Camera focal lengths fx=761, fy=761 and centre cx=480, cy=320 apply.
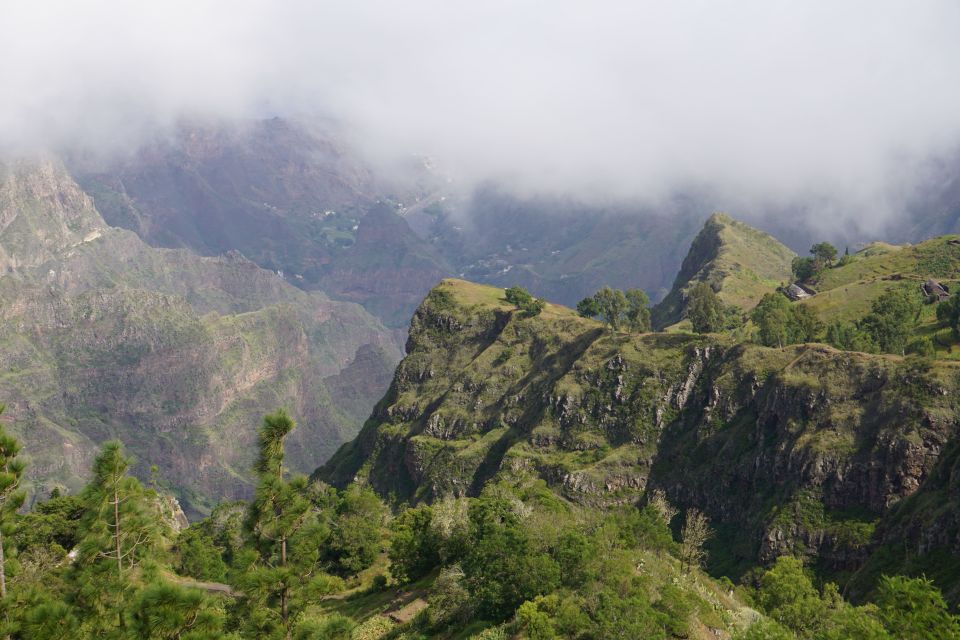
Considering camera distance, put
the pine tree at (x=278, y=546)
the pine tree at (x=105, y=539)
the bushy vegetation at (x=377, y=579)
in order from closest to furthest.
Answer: the bushy vegetation at (x=377, y=579), the pine tree at (x=105, y=539), the pine tree at (x=278, y=546)

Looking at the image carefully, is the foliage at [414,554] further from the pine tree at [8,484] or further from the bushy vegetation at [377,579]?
the pine tree at [8,484]

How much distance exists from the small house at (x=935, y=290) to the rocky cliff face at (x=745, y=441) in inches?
2388

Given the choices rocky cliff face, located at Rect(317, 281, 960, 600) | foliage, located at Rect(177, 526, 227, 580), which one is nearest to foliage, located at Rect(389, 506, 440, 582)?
foliage, located at Rect(177, 526, 227, 580)

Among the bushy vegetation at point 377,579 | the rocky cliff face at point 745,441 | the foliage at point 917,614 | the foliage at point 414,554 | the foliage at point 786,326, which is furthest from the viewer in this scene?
the foliage at point 786,326

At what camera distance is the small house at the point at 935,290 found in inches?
7407

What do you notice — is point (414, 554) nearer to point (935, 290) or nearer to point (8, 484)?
point (8, 484)

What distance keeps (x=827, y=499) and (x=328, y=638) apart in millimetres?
111483

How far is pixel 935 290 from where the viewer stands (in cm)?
19162

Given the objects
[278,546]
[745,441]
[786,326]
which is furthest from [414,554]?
[786,326]

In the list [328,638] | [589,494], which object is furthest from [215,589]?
[328,638]

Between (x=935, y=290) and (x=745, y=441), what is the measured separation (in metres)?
81.5

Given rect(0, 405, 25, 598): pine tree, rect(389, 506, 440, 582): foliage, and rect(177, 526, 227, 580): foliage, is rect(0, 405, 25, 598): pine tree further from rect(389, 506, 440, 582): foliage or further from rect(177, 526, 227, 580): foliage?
rect(177, 526, 227, 580): foliage

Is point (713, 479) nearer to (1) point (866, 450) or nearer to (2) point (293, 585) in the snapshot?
(1) point (866, 450)

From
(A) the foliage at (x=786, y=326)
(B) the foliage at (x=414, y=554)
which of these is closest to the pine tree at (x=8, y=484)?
(B) the foliage at (x=414, y=554)
